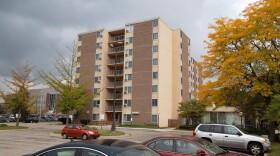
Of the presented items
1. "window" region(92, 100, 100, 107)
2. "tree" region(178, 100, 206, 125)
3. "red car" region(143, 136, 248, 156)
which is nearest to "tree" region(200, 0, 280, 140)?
"red car" region(143, 136, 248, 156)

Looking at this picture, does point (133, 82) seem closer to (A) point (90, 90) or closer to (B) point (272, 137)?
(A) point (90, 90)

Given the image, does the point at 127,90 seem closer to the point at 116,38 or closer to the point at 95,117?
the point at 95,117

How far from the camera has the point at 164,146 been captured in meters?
9.09

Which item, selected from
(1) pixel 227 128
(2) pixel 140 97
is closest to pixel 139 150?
(1) pixel 227 128

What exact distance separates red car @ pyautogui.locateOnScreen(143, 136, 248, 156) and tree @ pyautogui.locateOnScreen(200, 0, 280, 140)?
629 inches

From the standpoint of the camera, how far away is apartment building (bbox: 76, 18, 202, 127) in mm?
52125

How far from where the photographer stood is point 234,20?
1050 inches

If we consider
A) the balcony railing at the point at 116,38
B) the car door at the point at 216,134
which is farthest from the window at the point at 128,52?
the car door at the point at 216,134

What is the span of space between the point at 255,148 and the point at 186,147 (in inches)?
371

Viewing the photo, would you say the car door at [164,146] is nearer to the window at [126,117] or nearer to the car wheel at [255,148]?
the car wheel at [255,148]

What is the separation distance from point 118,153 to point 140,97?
48.1 meters

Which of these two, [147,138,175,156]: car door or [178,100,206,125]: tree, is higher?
[178,100,206,125]: tree

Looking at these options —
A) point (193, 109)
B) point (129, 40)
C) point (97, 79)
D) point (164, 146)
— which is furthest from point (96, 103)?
point (164, 146)

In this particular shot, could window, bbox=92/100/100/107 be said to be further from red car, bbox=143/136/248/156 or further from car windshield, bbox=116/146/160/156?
car windshield, bbox=116/146/160/156
